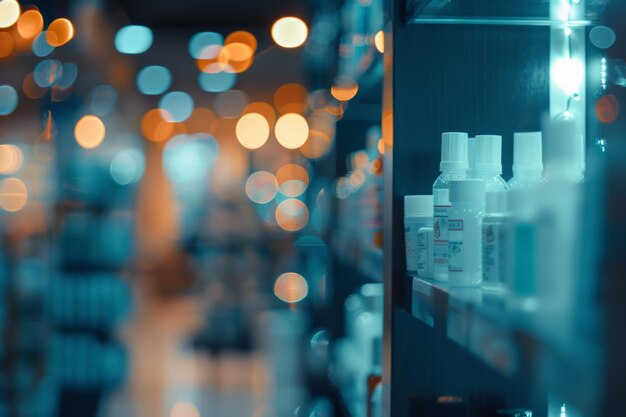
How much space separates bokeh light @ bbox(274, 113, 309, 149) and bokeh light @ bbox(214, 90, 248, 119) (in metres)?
1.18

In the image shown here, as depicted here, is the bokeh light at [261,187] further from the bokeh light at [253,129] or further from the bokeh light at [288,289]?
the bokeh light at [288,289]

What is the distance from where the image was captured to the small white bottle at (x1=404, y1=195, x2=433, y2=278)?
4.29 ft

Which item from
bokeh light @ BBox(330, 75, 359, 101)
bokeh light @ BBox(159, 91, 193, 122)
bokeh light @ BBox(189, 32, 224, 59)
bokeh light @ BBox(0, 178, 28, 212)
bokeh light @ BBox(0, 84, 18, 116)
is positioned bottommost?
bokeh light @ BBox(0, 178, 28, 212)

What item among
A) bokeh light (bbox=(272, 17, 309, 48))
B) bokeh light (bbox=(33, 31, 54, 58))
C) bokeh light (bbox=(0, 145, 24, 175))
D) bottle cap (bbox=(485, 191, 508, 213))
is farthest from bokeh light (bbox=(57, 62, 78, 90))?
bottle cap (bbox=(485, 191, 508, 213))

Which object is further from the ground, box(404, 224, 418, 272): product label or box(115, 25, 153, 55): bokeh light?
box(115, 25, 153, 55): bokeh light

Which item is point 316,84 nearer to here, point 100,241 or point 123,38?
point 100,241

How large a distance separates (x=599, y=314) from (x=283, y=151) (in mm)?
11030

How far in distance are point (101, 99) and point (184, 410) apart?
484cm

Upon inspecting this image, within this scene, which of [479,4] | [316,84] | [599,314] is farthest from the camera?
[316,84]

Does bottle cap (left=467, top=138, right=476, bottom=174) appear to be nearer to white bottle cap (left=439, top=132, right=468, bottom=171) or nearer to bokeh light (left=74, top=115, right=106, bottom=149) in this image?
white bottle cap (left=439, top=132, right=468, bottom=171)

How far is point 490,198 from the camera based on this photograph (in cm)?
103

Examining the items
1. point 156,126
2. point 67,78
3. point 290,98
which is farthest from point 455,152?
point 156,126

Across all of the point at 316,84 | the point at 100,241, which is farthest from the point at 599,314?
the point at 100,241

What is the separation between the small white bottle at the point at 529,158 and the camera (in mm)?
1183
